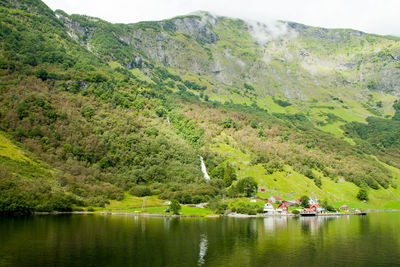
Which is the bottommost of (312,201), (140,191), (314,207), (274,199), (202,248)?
(314,207)

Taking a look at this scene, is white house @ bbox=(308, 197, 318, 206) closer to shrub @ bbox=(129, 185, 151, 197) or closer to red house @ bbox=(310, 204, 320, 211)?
red house @ bbox=(310, 204, 320, 211)

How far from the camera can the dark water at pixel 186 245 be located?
62000mm

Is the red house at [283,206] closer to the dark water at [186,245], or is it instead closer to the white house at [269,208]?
the white house at [269,208]

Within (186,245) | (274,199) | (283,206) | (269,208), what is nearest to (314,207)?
(283,206)

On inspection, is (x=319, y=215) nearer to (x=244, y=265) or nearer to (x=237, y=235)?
(x=237, y=235)

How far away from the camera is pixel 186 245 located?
76.8 metres

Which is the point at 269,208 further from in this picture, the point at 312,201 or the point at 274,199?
the point at 312,201

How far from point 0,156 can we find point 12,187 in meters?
34.6

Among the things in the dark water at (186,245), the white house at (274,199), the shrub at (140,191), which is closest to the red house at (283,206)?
the white house at (274,199)

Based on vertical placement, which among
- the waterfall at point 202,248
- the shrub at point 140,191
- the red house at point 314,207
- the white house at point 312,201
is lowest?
the red house at point 314,207

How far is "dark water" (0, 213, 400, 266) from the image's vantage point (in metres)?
62.0

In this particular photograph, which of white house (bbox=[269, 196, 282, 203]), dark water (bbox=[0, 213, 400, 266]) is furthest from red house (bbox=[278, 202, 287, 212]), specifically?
dark water (bbox=[0, 213, 400, 266])

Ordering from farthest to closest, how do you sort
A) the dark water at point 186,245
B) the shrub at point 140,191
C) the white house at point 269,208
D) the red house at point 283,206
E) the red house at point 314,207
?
the shrub at point 140,191 → the red house at point 314,207 → the red house at point 283,206 → the white house at point 269,208 → the dark water at point 186,245

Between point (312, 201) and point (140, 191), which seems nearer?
point (140, 191)
